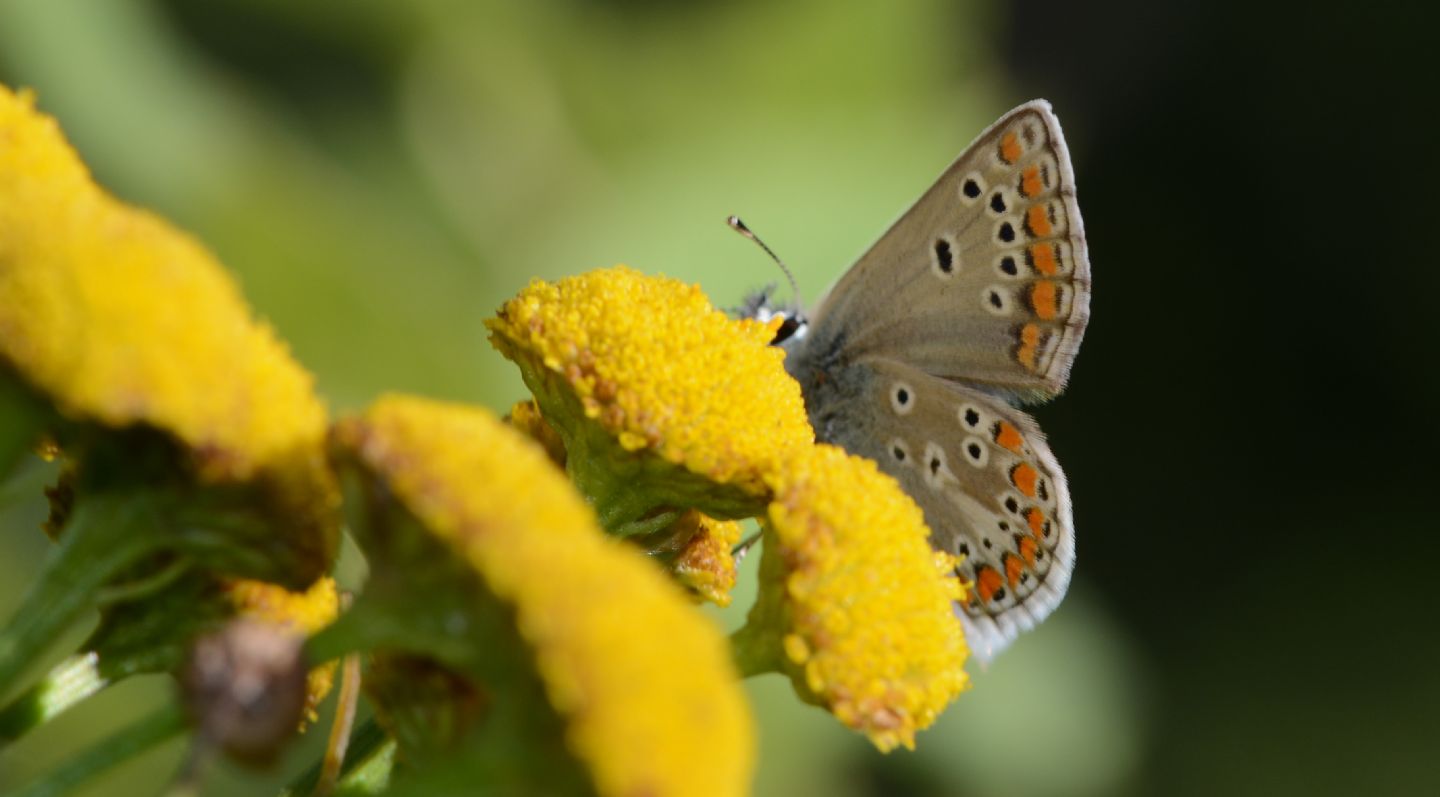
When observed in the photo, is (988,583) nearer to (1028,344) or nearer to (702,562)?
(1028,344)

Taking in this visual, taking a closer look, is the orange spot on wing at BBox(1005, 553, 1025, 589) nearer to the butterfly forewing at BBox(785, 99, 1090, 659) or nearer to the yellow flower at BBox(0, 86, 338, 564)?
the butterfly forewing at BBox(785, 99, 1090, 659)

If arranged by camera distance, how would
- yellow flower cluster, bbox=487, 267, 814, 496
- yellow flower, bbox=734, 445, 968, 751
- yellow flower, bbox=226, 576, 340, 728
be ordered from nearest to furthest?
1. yellow flower, bbox=226, 576, 340, 728
2. yellow flower, bbox=734, 445, 968, 751
3. yellow flower cluster, bbox=487, 267, 814, 496

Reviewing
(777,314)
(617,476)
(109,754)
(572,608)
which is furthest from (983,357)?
(109,754)

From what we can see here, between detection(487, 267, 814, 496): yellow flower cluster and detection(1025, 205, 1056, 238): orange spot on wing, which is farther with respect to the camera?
detection(1025, 205, 1056, 238): orange spot on wing

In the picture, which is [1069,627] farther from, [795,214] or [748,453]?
[748,453]

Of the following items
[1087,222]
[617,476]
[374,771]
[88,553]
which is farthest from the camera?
[1087,222]

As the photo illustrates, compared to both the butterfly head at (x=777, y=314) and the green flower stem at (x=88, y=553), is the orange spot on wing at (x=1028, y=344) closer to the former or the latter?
the butterfly head at (x=777, y=314)

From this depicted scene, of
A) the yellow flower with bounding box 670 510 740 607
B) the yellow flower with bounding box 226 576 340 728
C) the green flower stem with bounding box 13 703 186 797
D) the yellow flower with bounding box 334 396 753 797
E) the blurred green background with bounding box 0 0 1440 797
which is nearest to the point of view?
the yellow flower with bounding box 334 396 753 797

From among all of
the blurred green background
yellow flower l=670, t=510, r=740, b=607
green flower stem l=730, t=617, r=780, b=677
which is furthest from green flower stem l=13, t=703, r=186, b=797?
the blurred green background
